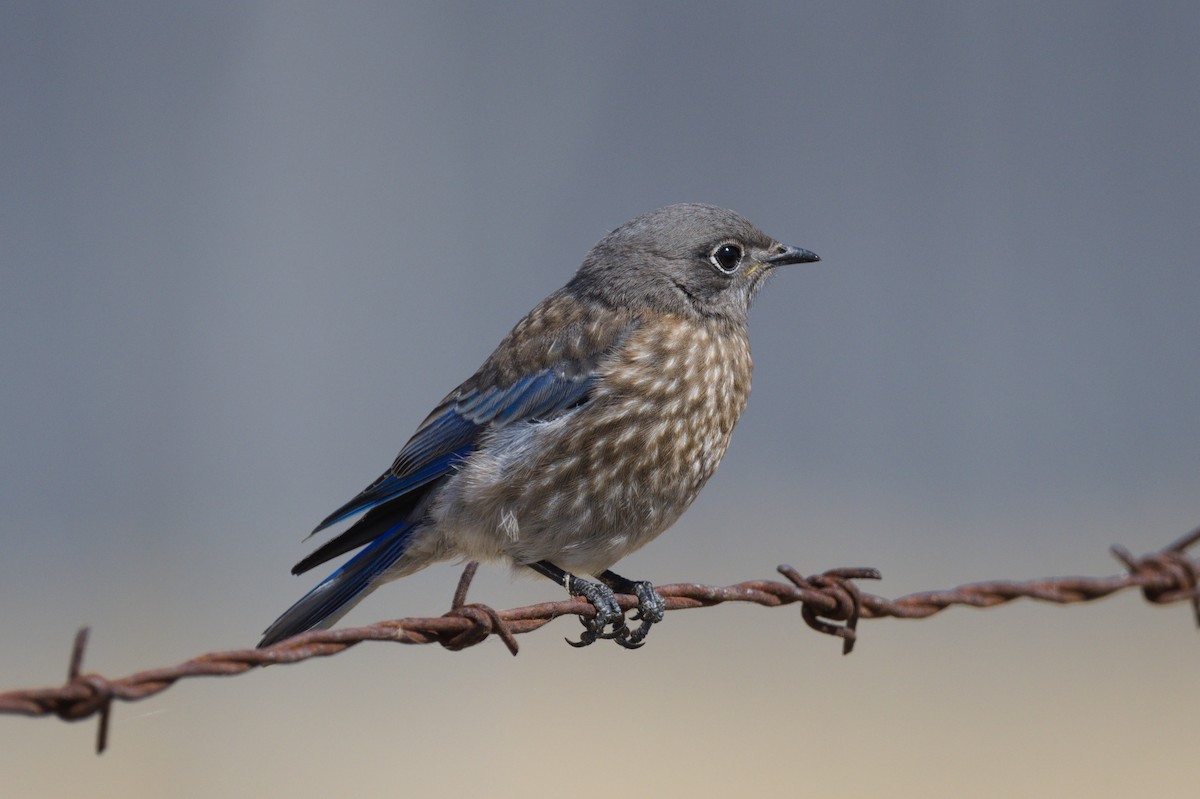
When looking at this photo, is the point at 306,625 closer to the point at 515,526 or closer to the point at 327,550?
the point at 327,550

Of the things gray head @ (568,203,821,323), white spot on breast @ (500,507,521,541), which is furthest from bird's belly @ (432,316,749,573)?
gray head @ (568,203,821,323)

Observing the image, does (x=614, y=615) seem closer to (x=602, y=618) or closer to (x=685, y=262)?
(x=602, y=618)

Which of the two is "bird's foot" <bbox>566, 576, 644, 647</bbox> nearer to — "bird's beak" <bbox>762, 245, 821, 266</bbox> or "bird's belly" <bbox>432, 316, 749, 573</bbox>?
"bird's belly" <bbox>432, 316, 749, 573</bbox>

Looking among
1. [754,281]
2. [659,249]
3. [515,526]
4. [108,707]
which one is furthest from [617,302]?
[108,707]

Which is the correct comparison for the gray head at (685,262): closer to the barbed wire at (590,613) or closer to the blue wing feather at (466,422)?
the blue wing feather at (466,422)

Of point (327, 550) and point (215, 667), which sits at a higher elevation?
point (327, 550)

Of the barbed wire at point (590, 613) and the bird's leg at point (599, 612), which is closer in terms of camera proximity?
the barbed wire at point (590, 613)

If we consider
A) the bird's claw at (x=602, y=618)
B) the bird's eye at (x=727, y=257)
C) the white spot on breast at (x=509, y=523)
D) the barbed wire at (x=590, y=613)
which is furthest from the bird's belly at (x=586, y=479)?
the barbed wire at (x=590, y=613)
